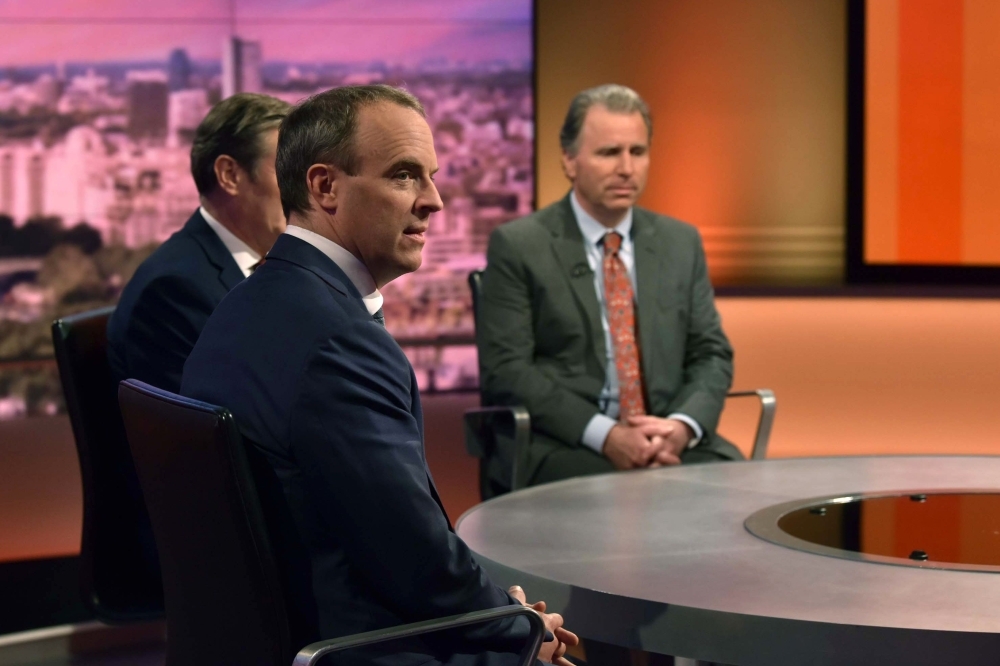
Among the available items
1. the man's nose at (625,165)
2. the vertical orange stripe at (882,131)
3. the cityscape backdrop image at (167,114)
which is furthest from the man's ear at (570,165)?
the cityscape backdrop image at (167,114)

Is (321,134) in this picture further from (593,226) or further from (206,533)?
(593,226)

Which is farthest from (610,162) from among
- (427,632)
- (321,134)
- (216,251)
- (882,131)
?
(427,632)

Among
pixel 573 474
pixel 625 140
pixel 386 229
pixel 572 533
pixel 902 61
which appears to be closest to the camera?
pixel 386 229

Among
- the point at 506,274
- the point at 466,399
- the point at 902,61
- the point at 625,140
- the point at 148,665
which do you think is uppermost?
the point at 902,61

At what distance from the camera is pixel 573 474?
3.35 m

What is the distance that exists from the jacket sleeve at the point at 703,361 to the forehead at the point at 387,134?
1.81 m

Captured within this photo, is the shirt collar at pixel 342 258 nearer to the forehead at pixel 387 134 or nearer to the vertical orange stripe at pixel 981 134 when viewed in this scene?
the forehead at pixel 387 134

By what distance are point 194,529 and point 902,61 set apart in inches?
158

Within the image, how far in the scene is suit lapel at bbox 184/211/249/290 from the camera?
265cm

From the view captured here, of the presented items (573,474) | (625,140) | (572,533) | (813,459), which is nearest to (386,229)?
(572,533)

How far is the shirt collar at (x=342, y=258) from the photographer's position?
1698 mm

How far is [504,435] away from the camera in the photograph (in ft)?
11.0

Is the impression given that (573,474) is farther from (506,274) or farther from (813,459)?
(813,459)

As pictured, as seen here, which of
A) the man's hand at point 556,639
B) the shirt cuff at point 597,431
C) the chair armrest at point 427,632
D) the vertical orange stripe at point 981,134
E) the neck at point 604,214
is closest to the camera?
the chair armrest at point 427,632
